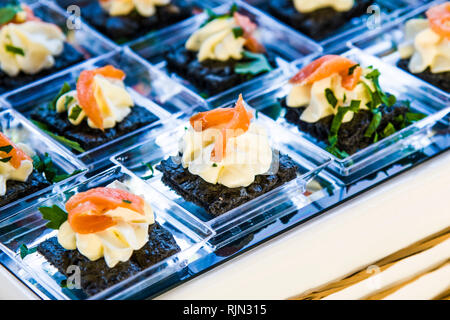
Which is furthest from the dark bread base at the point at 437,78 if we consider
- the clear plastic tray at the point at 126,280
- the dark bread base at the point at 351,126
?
the clear plastic tray at the point at 126,280

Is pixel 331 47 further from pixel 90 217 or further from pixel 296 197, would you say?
pixel 90 217

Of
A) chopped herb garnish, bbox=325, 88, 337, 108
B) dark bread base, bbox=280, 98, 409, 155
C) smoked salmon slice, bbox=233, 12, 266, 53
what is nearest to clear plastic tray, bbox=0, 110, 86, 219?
dark bread base, bbox=280, 98, 409, 155

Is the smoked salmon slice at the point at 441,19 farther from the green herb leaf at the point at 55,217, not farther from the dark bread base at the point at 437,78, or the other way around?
the green herb leaf at the point at 55,217

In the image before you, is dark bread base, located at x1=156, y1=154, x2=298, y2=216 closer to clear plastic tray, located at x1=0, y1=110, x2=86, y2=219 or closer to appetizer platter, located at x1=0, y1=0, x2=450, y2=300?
appetizer platter, located at x1=0, y1=0, x2=450, y2=300

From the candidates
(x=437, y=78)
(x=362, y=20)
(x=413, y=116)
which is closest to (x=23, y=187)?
(x=413, y=116)

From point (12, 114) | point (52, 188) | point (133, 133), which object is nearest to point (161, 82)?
point (133, 133)

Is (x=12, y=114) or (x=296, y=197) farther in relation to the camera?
(x=12, y=114)
